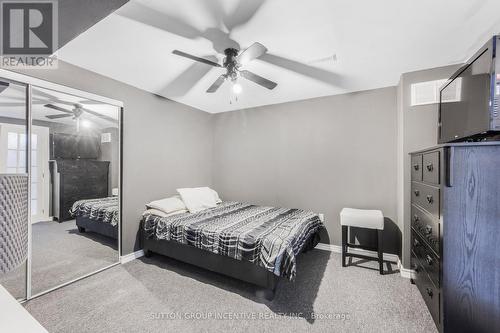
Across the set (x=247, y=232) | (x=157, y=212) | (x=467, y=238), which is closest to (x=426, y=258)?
(x=467, y=238)

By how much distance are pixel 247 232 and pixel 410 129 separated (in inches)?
88.6

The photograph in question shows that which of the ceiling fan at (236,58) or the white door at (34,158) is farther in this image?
the white door at (34,158)

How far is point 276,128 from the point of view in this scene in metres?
3.71

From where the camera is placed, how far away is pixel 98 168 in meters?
2.61

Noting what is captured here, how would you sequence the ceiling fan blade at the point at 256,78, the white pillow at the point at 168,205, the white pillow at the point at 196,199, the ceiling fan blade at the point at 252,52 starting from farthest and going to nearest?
1. the white pillow at the point at 196,199
2. the white pillow at the point at 168,205
3. the ceiling fan blade at the point at 256,78
4. the ceiling fan blade at the point at 252,52

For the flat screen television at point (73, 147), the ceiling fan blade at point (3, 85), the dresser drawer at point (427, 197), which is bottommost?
the dresser drawer at point (427, 197)

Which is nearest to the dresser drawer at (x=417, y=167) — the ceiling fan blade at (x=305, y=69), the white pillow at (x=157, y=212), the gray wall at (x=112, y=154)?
the ceiling fan blade at (x=305, y=69)

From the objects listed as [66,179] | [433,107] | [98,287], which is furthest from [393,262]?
[66,179]

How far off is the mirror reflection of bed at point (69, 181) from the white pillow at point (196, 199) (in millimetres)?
899

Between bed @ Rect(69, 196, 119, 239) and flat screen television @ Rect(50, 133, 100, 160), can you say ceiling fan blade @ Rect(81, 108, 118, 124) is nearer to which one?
flat screen television @ Rect(50, 133, 100, 160)

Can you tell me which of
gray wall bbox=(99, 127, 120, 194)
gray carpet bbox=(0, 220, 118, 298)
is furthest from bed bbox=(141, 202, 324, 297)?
gray wall bbox=(99, 127, 120, 194)

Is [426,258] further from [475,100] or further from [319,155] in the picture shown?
[319,155]

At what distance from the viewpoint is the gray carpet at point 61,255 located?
2.04 m

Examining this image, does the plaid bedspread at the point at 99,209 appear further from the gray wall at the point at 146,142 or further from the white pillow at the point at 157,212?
the white pillow at the point at 157,212
